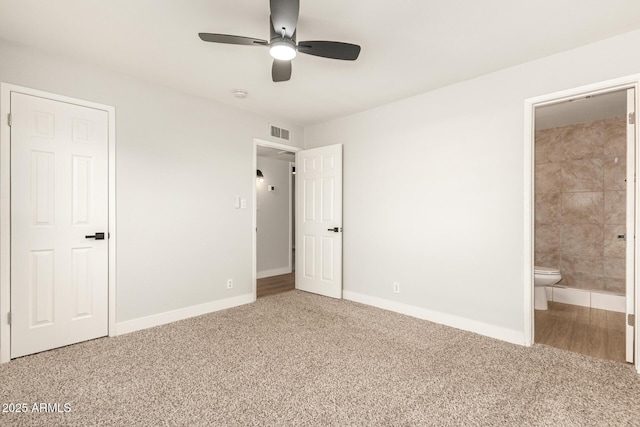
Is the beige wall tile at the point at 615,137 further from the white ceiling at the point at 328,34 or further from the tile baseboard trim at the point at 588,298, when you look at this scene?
the white ceiling at the point at 328,34

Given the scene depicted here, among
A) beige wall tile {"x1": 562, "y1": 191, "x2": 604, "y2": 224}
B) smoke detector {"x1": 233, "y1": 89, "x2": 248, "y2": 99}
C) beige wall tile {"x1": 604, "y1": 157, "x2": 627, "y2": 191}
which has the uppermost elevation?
smoke detector {"x1": 233, "y1": 89, "x2": 248, "y2": 99}

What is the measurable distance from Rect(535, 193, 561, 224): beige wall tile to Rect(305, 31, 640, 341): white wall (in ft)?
7.84

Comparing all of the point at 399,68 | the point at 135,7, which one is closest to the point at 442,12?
the point at 399,68

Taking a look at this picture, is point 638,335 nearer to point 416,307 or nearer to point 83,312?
point 416,307

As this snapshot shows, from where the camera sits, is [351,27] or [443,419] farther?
[351,27]

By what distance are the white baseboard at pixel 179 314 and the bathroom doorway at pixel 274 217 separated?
1389 mm

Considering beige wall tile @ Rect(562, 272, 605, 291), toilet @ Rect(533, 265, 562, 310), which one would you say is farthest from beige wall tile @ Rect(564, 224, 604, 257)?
toilet @ Rect(533, 265, 562, 310)

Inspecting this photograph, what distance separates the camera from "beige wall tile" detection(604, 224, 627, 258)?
13.6ft

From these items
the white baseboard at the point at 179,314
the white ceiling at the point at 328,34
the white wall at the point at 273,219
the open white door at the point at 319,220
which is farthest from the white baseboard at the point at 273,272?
the white ceiling at the point at 328,34

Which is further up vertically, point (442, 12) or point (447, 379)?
point (442, 12)

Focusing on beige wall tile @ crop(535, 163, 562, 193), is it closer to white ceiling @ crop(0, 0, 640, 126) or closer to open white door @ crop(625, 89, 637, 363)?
open white door @ crop(625, 89, 637, 363)

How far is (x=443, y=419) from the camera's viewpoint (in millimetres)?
1811

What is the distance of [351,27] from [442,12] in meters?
0.61

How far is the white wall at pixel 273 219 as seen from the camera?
19.2 ft
